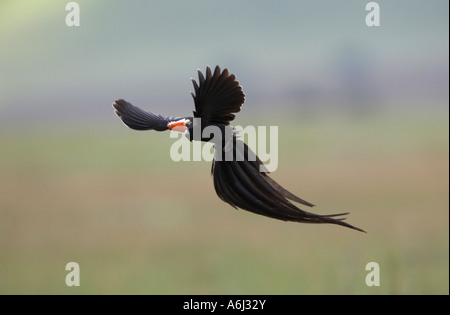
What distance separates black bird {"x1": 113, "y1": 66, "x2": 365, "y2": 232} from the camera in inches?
39.9

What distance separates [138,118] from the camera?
3.75 feet

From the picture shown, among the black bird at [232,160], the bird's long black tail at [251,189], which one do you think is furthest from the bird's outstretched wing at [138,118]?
the bird's long black tail at [251,189]

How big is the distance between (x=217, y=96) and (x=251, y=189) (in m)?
0.20

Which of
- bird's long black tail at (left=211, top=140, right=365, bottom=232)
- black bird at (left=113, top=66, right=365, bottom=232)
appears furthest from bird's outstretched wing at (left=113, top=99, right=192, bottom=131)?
bird's long black tail at (left=211, top=140, right=365, bottom=232)

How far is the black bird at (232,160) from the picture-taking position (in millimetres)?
1015

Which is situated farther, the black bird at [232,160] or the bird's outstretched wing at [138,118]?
the bird's outstretched wing at [138,118]

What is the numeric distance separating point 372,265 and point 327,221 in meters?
0.89

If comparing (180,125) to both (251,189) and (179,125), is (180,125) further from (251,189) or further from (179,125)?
(251,189)

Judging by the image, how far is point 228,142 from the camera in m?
1.05

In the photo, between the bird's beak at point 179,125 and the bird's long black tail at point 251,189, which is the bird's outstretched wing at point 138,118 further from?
the bird's long black tail at point 251,189

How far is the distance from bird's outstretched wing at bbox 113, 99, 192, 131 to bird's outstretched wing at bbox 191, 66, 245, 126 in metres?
0.09

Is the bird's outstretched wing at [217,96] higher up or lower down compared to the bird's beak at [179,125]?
higher up

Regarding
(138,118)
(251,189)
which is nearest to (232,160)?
(251,189)

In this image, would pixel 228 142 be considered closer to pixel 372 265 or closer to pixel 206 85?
pixel 206 85
